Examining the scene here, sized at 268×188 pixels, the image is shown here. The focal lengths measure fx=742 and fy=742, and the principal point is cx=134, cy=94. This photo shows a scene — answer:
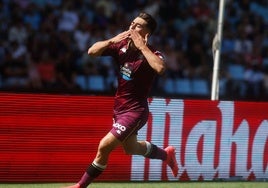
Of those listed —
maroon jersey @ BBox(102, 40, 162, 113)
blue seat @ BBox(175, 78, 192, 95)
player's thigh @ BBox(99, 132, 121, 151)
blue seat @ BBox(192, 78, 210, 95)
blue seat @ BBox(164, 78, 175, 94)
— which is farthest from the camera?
blue seat @ BBox(192, 78, 210, 95)

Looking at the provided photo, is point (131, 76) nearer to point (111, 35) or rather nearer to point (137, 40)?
point (137, 40)

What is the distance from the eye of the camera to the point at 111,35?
16156 mm

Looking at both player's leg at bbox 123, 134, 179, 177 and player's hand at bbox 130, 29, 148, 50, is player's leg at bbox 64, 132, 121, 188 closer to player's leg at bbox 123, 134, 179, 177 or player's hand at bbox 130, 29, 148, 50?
player's leg at bbox 123, 134, 179, 177

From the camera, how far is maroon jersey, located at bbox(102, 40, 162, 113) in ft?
26.3

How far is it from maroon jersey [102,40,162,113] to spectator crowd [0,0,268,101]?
4050 mm

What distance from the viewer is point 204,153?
34.6ft

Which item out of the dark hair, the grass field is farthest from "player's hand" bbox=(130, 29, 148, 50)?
the grass field

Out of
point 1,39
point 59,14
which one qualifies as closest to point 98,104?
point 1,39

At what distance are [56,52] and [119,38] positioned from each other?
707cm

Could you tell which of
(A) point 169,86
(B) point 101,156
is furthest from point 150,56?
(A) point 169,86

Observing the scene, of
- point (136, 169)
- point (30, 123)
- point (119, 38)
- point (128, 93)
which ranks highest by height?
point (119, 38)

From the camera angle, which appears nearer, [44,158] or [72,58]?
[44,158]

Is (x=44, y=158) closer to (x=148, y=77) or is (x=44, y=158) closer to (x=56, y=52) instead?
(x=148, y=77)

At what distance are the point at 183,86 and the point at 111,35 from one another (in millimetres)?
2079
